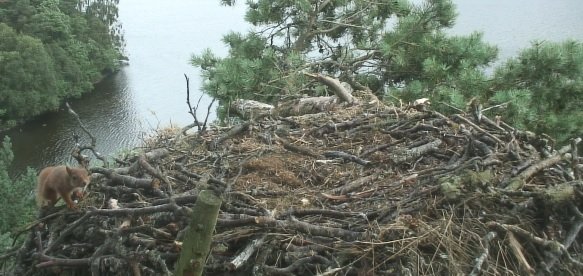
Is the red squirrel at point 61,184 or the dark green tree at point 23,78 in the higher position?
the red squirrel at point 61,184

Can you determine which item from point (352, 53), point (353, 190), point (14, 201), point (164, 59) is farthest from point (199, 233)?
point (164, 59)

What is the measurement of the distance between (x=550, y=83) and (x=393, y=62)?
225cm

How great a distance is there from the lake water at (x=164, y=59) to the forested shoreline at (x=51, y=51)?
1113 millimetres

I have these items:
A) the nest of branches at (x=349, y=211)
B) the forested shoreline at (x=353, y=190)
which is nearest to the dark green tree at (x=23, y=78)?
the forested shoreline at (x=353, y=190)

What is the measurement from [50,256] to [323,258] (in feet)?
5.18

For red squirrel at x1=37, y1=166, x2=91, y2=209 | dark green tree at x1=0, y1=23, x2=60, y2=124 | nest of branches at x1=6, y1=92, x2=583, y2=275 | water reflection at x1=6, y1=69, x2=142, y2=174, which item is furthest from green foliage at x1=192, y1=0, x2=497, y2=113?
dark green tree at x1=0, y1=23, x2=60, y2=124

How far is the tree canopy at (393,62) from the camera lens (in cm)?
748

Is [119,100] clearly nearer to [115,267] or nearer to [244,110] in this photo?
[244,110]

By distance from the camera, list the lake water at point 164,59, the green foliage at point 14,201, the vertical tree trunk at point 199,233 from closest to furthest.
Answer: the vertical tree trunk at point 199,233
the green foliage at point 14,201
the lake water at point 164,59

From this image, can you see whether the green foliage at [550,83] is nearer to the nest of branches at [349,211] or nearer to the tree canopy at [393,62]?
the tree canopy at [393,62]

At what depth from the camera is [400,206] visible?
3.16 m

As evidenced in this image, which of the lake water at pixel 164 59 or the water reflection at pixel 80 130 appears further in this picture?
the water reflection at pixel 80 130

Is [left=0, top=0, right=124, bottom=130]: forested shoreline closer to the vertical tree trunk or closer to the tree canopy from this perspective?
the tree canopy

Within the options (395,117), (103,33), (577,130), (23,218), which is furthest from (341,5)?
(103,33)
